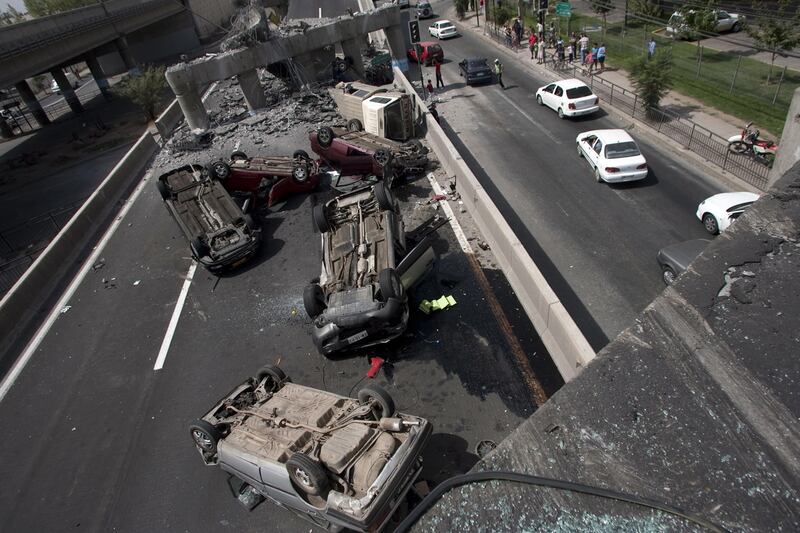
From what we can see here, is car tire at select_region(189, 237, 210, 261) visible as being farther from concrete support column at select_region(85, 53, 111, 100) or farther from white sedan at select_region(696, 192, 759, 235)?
concrete support column at select_region(85, 53, 111, 100)

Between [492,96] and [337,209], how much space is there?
53.1 feet

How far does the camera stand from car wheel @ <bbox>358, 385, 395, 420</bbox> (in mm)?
6508

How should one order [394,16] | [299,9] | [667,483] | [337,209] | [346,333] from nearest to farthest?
[667,483]
[346,333]
[337,209]
[394,16]
[299,9]

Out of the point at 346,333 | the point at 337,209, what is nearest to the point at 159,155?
the point at 337,209

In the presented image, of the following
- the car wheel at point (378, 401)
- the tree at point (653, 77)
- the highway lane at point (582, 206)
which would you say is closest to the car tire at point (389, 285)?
the car wheel at point (378, 401)

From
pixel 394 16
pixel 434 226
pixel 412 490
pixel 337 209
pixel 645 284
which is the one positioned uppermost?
pixel 394 16

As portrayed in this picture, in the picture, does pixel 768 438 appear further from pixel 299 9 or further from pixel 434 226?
pixel 299 9

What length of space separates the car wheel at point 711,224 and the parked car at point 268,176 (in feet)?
38.6

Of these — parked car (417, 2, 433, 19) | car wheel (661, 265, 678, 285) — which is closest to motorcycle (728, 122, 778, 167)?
car wheel (661, 265, 678, 285)

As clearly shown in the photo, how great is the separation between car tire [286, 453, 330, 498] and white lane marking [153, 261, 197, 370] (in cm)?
556

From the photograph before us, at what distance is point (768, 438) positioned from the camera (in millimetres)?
4086

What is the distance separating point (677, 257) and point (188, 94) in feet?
72.7

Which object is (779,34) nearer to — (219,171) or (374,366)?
(374,366)

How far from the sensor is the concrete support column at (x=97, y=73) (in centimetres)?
3896
